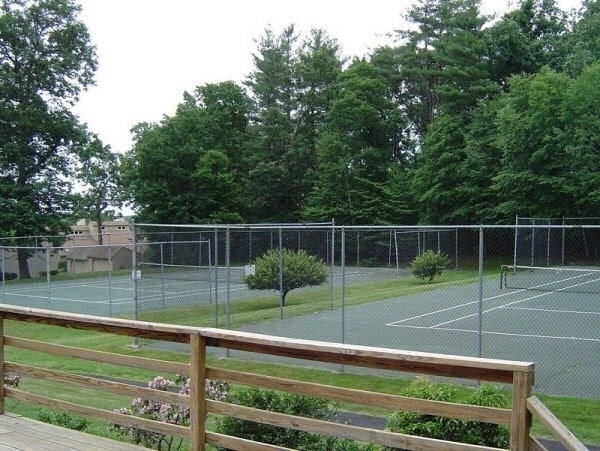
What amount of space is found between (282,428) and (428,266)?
1945 centimetres

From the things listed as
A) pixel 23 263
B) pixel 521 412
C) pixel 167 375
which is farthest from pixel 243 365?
pixel 23 263

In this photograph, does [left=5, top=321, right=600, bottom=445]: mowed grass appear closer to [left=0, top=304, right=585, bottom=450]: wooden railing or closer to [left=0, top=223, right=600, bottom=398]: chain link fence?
[left=0, top=223, right=600, bottom=398]: chain link fence

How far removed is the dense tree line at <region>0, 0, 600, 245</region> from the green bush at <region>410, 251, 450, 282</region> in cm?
1211

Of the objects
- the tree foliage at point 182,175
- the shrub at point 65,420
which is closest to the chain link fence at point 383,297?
the shrub at point 65,420

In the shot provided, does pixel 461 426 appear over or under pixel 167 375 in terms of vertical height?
over

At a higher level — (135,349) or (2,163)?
(2,163)

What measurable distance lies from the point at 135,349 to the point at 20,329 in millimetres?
5396

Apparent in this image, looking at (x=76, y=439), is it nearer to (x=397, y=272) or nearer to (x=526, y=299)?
(x=526, y=299)

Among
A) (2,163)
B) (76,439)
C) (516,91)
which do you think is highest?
(516,91)

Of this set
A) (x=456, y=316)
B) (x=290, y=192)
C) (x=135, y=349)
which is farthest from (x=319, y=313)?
→ (x=290, y=192)

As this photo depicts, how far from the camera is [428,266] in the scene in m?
23.7

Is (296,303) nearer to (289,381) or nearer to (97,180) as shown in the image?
(289,381)

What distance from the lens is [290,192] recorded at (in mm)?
52188

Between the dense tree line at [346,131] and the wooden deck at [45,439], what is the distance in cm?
3103
